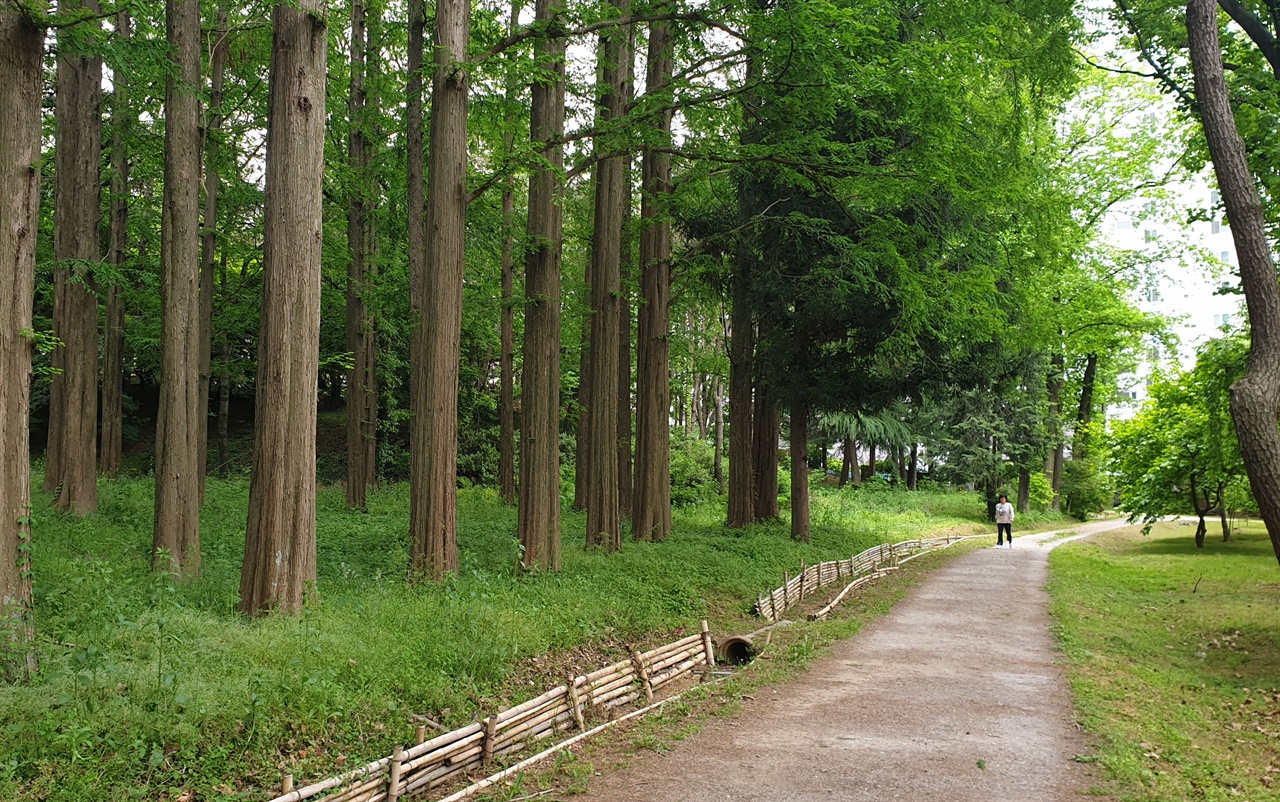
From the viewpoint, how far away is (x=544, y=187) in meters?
11.9

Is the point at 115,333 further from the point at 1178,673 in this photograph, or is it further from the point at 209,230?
the point at 1178,673

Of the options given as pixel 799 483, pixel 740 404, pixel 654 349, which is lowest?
pixel 799 483

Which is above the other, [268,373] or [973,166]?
[973,166]

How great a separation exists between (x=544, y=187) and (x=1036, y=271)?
13.1 metres

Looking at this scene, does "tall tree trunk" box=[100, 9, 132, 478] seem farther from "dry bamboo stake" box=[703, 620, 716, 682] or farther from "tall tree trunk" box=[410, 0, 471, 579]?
"dry bamboo stake" box=[703, 620, 716, 682]

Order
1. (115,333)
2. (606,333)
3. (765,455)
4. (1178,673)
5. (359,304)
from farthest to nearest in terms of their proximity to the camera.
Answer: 1. (765,455)
2. (359,304)
3. (115,333)
4. (606,333)
5. (1178,673)

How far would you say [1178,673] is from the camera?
10258mm

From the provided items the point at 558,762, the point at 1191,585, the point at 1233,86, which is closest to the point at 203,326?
the point at 558,762

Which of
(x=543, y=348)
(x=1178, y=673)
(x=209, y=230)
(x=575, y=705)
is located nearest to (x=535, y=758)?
(x=575, y=705)

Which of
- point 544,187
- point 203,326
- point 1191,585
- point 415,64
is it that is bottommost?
point 1191,585

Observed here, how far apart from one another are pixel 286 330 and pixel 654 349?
28.3 ft

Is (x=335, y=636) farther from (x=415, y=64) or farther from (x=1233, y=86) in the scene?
(x=1233, y=86)

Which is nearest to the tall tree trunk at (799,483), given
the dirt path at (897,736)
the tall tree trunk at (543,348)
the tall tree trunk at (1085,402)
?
the dirt path at (897,736)

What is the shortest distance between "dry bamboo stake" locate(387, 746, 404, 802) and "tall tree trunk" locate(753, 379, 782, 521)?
15.6 m
